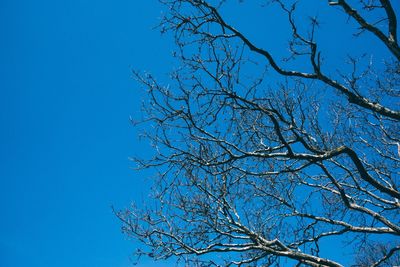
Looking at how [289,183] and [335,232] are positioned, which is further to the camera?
[289,183]

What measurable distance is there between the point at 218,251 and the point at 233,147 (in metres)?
2.38

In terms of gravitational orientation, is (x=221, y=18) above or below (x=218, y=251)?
above

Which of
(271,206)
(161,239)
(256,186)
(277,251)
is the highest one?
(256,186)

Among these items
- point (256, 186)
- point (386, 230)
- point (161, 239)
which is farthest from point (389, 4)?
point (161, 239)

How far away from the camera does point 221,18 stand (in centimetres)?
494

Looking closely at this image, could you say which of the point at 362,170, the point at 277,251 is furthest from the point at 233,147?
the point at 277,251

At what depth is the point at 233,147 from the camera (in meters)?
5.08

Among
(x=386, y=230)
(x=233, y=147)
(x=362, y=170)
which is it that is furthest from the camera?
(x=386, y=230)

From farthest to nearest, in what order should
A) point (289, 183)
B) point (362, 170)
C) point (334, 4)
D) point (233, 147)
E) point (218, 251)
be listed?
point (289, 183) < point (218, 251) < point (233, 147) < point (334, 4) < point (362, 170)

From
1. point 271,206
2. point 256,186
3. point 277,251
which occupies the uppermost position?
point 256,186

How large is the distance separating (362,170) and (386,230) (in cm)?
→ 211

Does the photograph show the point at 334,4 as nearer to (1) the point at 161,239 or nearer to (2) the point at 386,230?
(2) the point at 386,230

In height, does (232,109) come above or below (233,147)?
above

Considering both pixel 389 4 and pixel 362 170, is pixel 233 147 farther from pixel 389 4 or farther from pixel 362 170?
pixel 389 4
